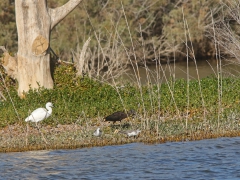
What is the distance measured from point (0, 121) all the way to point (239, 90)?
5.91 meters

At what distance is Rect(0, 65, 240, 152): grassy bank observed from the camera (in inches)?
494

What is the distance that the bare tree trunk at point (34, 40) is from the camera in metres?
17.2

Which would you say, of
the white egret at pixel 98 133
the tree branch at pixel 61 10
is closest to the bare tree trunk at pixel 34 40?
the tree branch at pixel 61 10

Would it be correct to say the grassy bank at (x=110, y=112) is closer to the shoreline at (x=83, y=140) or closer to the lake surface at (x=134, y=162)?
the shoreline at (x=83, y=140)

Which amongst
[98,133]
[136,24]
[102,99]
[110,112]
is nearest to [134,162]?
[98,133]

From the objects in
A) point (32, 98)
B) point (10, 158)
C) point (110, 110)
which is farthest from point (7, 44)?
point (10, 158)

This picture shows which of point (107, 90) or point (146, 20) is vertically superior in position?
point (146, 20)

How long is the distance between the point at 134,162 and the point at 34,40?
23.1ft

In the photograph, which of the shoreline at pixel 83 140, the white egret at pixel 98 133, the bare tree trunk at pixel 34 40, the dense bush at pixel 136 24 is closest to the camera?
the shoreline at pixel 83 140

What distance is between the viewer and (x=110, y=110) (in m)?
15.0

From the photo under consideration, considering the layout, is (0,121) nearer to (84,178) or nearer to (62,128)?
(62,128)

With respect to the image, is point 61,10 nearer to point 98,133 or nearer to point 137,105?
point 137,105

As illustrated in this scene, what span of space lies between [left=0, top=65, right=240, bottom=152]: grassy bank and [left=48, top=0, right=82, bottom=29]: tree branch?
4.56 feet

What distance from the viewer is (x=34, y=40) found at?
17.3 meters
